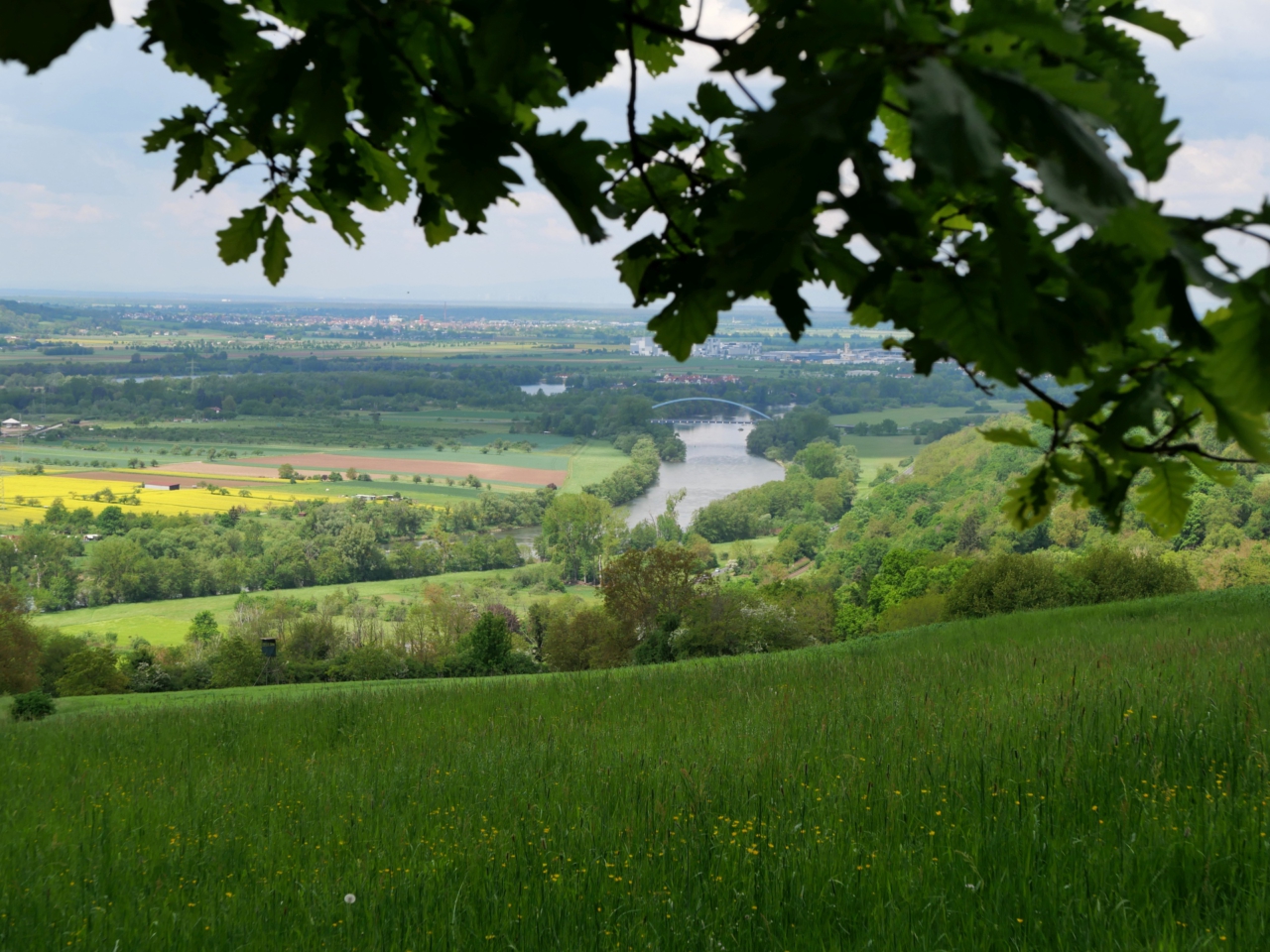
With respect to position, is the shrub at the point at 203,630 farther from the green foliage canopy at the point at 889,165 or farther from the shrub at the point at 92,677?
the green foliage canopy at the point at 889,165

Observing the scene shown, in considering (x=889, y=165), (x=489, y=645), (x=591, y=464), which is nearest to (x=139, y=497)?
(x=591, y=464)

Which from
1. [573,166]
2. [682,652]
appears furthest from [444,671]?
[573,166]

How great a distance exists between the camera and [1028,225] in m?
1.00

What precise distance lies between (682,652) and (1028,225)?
29546 millimetres

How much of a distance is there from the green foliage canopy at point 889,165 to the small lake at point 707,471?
116 meters

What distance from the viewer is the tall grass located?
100.0 inches

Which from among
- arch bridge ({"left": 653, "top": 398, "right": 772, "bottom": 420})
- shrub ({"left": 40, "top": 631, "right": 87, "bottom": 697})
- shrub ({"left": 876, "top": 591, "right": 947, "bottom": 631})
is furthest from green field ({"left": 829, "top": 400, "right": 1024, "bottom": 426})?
shrub ({"left": 40, "top": 631, "right": 87, "bottom": 697})

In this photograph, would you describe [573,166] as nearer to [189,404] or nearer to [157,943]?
[157,943]

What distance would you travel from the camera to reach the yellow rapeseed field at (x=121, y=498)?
11706 centimetres

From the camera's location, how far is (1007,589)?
26.8 m

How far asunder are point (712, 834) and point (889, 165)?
2935 mm

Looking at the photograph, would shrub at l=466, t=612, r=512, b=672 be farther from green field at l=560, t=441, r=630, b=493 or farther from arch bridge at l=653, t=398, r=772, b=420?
arch bridge at l=653, t=398, r=772, b=420

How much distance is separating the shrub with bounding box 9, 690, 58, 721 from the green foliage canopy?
17.6 meters

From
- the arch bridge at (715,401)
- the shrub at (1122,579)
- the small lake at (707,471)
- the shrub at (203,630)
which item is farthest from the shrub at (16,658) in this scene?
the arch bridge at (715,401)
